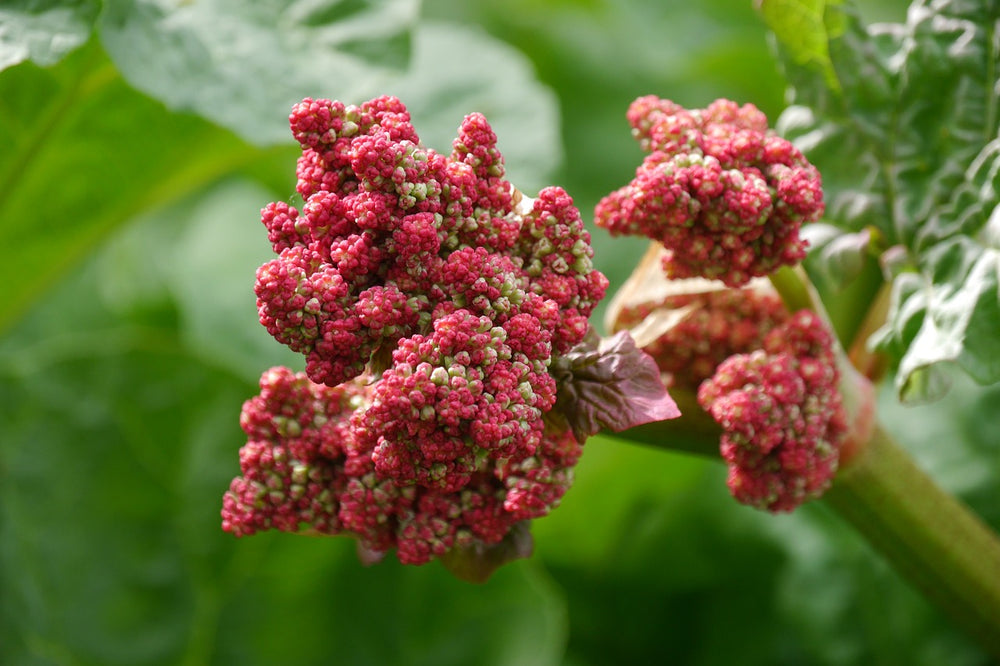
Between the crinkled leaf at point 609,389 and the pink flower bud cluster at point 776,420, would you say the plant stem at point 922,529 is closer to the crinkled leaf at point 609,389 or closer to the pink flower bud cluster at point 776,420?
the pink flower bud cluster at point 776,420

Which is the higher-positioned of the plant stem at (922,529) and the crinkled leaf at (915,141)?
the crinkled leaf at (915,141)

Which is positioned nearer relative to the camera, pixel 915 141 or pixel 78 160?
pixel 915 141

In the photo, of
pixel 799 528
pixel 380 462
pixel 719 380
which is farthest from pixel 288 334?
pixel 799 528

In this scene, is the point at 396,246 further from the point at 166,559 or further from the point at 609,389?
the point at 166,559

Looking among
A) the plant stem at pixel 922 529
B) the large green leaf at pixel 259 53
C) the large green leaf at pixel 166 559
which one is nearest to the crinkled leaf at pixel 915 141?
the plant stem at pixel 922 529

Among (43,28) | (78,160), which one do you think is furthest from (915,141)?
(78,160)

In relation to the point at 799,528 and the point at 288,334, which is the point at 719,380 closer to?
the point at 288,334
